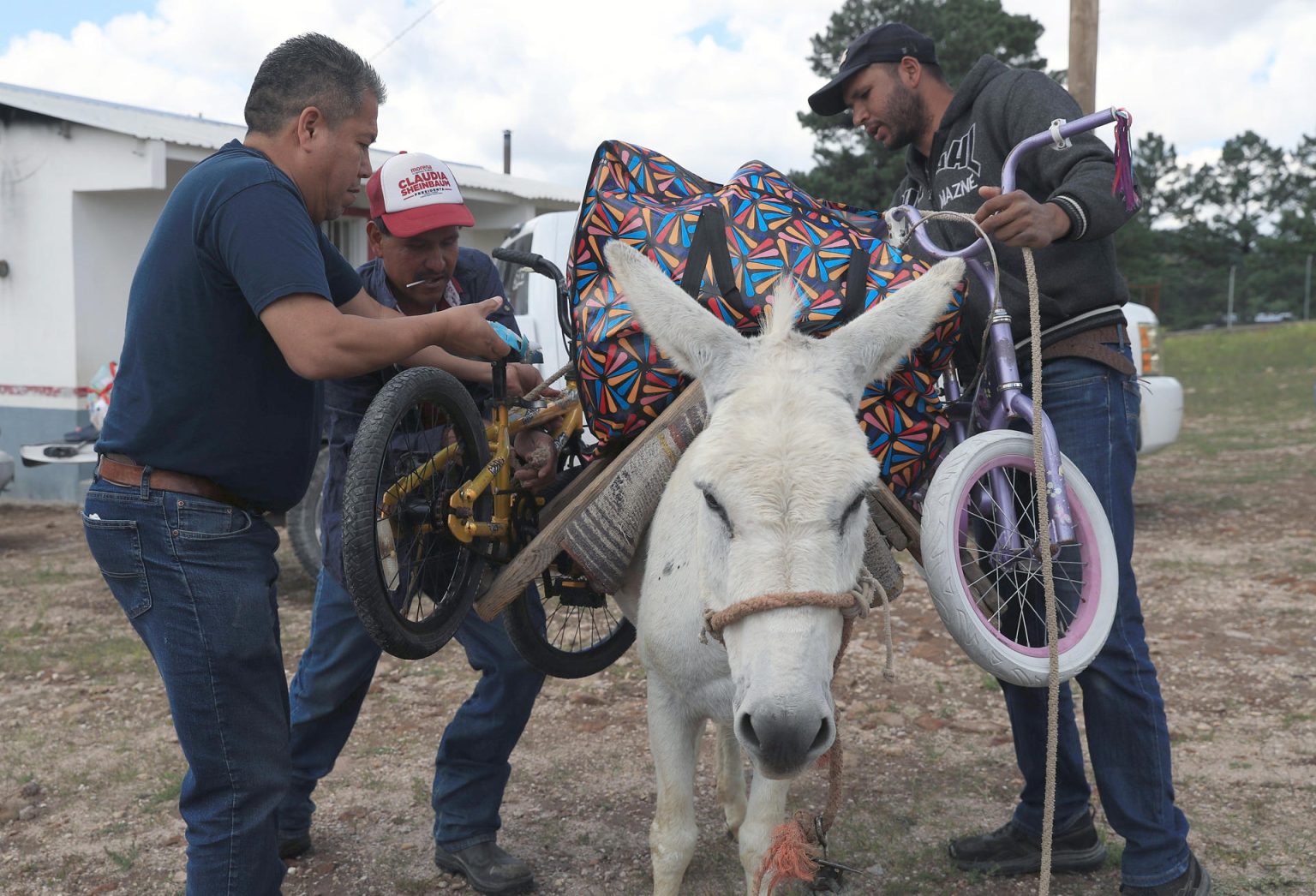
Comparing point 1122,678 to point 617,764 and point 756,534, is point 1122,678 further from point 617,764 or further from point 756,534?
point 617,764

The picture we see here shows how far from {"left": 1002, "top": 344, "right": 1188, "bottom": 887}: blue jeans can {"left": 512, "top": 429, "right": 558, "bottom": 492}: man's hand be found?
1.57m

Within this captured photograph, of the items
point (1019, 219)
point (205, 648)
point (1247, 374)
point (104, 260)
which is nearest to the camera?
point (205, 648)

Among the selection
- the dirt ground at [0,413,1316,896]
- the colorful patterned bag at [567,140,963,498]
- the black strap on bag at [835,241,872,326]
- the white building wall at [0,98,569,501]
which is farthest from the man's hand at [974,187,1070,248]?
the white building wall at [0,98,569,501]

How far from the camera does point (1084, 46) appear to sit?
8508 millimetres

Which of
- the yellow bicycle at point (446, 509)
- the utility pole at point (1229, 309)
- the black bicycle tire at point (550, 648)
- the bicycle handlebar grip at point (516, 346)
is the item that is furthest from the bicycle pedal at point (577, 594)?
the utility pole at point (1229, 309)

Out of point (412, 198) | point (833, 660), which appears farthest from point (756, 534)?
point (412, 198)

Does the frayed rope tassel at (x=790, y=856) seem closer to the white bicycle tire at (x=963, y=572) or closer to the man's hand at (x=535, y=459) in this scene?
the white bicycle tire at (x=963, y=572)

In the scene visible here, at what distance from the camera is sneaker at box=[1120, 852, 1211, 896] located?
3.01m

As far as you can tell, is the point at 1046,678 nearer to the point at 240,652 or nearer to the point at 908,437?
the point at 908,437

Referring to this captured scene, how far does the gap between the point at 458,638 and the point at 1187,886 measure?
7.92 ft

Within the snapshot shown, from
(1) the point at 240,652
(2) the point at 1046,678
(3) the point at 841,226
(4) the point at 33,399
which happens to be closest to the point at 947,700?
(2) the point at 1046,678

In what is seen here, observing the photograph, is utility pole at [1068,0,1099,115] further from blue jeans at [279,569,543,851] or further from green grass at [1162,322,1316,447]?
green grass at [1162,322,1316,447]

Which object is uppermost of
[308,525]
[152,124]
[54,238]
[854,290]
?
[152,124]

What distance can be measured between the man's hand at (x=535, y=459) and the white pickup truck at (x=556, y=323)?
14.1 ft
